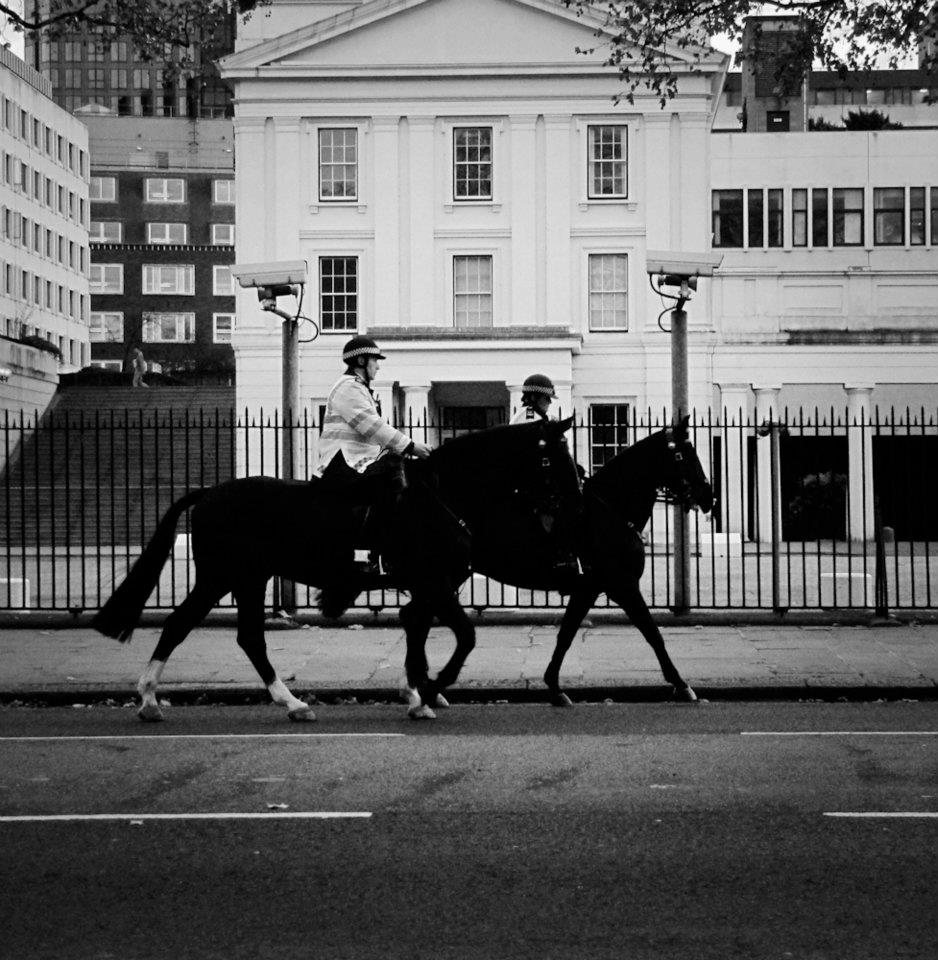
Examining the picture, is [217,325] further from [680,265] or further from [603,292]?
[680,265]

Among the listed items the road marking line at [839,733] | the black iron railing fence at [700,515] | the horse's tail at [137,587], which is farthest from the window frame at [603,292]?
the road marking line at [839,733]

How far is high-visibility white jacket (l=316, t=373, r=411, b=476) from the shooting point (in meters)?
10.6

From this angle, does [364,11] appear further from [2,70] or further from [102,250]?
[102,250]

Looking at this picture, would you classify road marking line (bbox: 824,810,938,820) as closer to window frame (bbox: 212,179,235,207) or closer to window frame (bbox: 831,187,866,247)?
window frame (bbox: 831,187,866,247)

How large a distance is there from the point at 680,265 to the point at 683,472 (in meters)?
5.07

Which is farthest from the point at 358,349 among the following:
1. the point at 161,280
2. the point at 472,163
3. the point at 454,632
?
the point at 161,280

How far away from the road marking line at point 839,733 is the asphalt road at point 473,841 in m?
0.04

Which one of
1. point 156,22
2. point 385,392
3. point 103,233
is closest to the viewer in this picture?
point 156,22

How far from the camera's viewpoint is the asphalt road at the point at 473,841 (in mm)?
5516

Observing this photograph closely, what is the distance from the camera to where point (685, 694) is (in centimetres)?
1199

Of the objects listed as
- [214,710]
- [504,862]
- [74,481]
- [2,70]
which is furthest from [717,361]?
[2,70]

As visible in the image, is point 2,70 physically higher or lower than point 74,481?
higher

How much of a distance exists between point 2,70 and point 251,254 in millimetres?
39651

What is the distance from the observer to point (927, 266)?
46062mm
